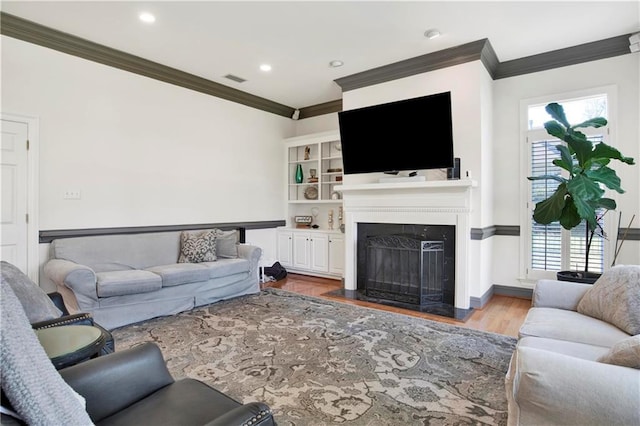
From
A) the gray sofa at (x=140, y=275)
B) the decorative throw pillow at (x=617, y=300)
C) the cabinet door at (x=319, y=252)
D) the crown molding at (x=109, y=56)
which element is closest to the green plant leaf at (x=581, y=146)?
the decorative throw pillow at (x=617, y=300)

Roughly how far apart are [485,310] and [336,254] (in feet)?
7.50

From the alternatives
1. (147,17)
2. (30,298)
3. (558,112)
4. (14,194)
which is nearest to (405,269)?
(558,112)

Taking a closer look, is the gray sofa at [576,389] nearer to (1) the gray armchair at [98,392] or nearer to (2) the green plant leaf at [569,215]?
(1) the gray armchair at [98,392]

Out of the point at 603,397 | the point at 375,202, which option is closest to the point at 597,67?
the point at 375,202

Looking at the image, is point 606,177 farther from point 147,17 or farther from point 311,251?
point 147,17

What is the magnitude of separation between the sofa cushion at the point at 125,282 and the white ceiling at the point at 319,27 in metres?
2.49

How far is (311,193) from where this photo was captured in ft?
20.3

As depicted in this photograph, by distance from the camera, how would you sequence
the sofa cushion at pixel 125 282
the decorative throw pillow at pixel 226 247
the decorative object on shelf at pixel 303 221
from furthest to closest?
the decorative object on shelf at pixel 303 221
the decorative throw pillow at pixel 226 247
the sofa cushion at pixel 125 282

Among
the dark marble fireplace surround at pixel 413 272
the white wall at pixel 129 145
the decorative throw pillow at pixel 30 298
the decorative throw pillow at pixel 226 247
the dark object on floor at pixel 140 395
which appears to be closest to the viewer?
the dark object on floor at pixel 140 395

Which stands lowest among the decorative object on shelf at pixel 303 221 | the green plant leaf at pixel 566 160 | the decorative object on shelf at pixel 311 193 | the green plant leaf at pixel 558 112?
the decorative object on shelf at pixel 303 221

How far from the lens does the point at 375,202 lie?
14.9ft

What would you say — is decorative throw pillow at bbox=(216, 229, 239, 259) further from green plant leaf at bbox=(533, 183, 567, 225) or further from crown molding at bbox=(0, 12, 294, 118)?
green plant leaf at bbox=(533, 183, 567, 225)

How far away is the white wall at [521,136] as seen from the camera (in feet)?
12.5

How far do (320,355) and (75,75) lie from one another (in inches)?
153
